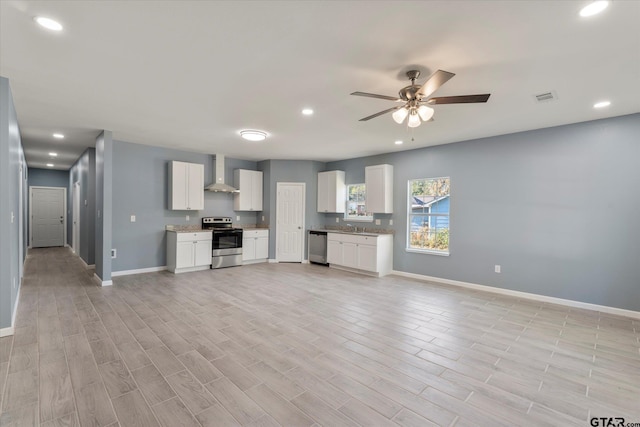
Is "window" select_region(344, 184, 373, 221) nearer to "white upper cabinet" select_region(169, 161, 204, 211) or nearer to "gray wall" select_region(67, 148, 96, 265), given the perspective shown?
"white upper cabinet" select_region(169, 161, 204, 211)

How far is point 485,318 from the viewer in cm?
370

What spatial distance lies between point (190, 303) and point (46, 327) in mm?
1534

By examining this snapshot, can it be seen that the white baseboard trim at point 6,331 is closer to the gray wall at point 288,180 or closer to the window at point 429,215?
the gray wall at point 288,180

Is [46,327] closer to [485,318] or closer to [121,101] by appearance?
Answer: [121,101]

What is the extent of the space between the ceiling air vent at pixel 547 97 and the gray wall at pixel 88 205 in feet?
25.3

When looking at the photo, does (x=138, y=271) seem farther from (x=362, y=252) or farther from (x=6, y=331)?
(x=362, y=252)

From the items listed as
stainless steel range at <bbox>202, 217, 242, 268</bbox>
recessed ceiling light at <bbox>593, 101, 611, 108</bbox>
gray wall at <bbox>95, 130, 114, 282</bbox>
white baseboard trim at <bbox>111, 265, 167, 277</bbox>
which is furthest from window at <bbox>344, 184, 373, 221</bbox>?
gray wall at <bbox>95, 130, 114, 282</bbox>

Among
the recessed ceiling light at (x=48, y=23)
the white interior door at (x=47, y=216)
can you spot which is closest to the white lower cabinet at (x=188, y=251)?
the recessed ceiling light at (x=48, y=23)

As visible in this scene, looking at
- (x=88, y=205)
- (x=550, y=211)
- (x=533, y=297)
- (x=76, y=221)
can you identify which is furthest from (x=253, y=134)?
(x=76, y=221)

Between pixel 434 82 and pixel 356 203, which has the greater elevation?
pixel 434 82

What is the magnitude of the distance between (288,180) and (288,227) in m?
1.24

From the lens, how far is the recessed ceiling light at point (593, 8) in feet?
5.91

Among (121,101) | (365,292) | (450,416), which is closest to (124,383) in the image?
(450,416)

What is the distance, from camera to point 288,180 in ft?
24.8
